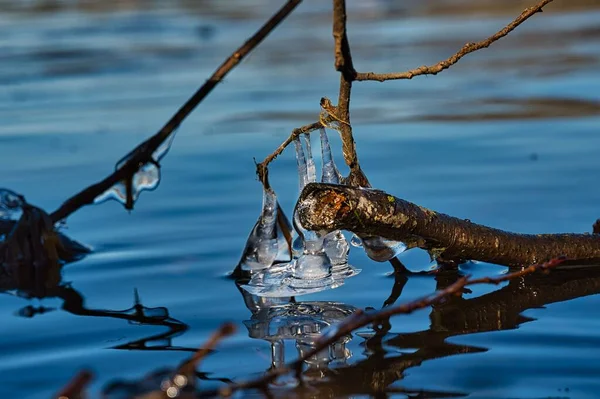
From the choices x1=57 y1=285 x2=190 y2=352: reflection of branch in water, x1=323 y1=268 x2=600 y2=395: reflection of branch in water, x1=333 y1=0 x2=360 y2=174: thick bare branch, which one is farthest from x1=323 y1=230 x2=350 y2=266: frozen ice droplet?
x1=57 y1=285 x2=190 y2=352: reflection of branch in water

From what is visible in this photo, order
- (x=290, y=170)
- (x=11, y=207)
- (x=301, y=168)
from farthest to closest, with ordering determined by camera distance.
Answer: (x=290, y=170) < (x=11, y=207) < (x=301, y=168)

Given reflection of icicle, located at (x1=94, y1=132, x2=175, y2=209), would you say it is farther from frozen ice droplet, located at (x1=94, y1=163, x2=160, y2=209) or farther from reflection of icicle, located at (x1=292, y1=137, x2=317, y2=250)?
reflection of icicle, located at (x1=292, y1=137, x2=317, y2=250)

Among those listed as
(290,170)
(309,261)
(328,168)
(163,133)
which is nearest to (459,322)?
(309,261)

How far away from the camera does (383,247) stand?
3.04 metres

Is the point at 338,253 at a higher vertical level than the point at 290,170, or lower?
lower

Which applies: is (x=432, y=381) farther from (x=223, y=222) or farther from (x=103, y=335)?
(x=223, y=222)

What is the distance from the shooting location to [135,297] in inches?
128

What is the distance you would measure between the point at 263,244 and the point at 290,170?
5.02ft

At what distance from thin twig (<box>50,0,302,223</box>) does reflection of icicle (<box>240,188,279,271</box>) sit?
16.3 inches

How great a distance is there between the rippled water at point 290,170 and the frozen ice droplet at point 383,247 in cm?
15

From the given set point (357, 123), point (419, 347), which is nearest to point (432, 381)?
point (419, 347)

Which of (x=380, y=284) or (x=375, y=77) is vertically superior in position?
(x=375, y=77)

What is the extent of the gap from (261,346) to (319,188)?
448 millimetres

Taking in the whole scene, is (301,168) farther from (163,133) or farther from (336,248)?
(163,133)
